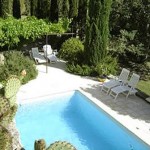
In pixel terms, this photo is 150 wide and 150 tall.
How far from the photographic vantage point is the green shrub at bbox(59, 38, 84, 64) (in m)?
19.9

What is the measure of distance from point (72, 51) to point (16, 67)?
4.58 meters

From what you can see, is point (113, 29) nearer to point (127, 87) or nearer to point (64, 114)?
point (127, 87)

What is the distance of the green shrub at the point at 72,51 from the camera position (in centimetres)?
1992


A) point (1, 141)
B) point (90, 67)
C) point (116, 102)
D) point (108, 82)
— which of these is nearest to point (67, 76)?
point (90, 67)

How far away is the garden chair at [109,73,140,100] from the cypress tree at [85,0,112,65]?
126 inches

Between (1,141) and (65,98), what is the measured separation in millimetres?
10043

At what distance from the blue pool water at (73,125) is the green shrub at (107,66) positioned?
93.7 inches

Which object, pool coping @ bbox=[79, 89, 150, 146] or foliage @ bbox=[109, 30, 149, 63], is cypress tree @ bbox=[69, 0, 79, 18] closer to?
foliage @ bbox=[109, 30, 149, 63]

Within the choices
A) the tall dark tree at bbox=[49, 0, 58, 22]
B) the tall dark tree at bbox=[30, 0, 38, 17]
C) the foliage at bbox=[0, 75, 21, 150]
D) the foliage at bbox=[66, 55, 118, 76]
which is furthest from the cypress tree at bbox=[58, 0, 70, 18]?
the foliage at bbox=[0, 75, 21, 150]

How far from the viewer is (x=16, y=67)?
17250 millimetres

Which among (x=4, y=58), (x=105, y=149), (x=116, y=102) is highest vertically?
(x=4, y=58)

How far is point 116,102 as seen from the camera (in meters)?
15.6

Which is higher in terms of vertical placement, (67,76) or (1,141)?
(1,141)

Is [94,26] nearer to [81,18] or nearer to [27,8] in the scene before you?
[81,18]
